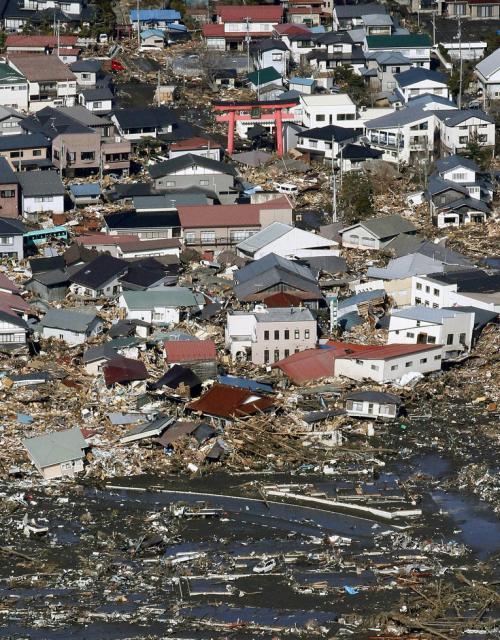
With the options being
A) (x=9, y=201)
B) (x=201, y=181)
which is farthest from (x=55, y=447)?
(x=201, y=181)

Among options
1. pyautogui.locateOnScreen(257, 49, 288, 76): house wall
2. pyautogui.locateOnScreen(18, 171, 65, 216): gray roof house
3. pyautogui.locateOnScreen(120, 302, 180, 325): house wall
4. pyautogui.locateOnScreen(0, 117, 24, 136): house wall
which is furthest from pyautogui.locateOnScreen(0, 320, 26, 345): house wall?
pyautogui.locateOnScreen(257, 49, 288, 76): house wall

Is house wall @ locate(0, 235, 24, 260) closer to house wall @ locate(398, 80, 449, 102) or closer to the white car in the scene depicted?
A: house wall @ locate(398, 80, 449, 102)

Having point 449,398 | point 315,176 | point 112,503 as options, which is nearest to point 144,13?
point 315,176

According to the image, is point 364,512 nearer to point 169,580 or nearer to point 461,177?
point 169,580

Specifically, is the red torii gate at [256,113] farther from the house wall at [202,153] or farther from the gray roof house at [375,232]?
the gray roof house at [375,232]

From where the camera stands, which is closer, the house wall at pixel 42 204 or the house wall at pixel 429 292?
the house wall at pixel 429 292

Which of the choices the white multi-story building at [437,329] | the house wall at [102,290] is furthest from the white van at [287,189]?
the white multi-story building at [437,329]

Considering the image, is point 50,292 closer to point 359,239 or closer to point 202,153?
Result: point 359,239
